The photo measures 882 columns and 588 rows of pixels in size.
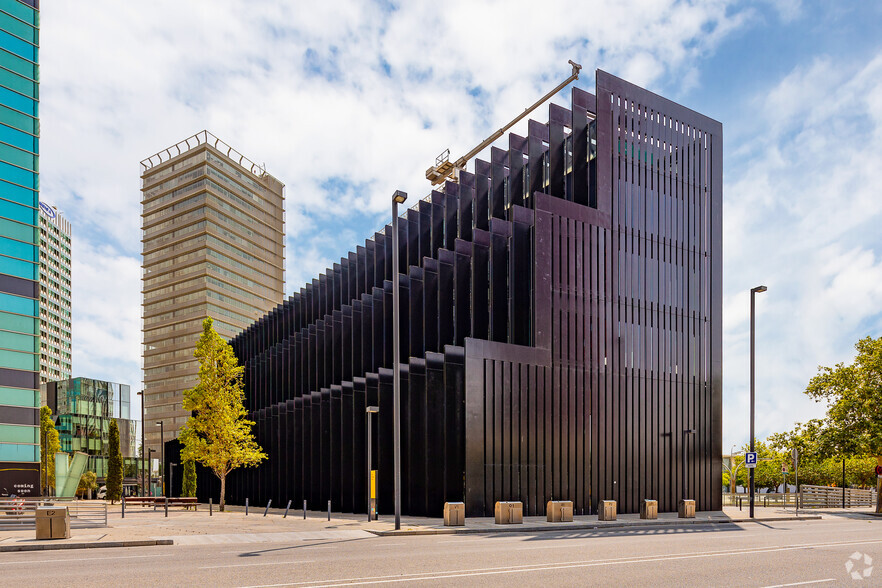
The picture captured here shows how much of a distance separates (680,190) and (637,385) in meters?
11.1

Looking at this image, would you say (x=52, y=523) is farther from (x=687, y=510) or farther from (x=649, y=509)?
(x=687, y=510)

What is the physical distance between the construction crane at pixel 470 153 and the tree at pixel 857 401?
116 feet

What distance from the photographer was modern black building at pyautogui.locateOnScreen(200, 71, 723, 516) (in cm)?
3188

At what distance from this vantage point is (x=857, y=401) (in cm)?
4053

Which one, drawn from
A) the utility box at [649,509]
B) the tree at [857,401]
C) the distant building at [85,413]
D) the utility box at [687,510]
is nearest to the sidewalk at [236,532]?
the utility box at [649,509]

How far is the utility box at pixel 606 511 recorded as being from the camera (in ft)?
92.9

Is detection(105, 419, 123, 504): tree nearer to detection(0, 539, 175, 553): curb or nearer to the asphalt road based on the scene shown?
detection(0, 539, 175, 553): curb

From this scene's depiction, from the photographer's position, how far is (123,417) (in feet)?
385

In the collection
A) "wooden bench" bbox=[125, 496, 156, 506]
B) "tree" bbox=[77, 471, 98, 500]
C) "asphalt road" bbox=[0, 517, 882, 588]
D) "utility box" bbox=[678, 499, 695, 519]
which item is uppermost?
"asphalt road" bbox=[0, 517, 882, 588]

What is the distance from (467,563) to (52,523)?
39.2 ft

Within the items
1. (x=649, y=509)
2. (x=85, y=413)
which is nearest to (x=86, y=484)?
(x=85, y=413)

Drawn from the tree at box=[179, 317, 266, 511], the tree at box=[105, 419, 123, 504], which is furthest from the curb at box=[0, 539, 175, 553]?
the tree at box=[105, 419, 123, 504]

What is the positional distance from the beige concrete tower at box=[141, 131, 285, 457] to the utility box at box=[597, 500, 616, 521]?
106m

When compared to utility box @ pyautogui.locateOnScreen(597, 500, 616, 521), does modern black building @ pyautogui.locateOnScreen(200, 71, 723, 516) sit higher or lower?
higher
